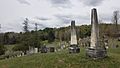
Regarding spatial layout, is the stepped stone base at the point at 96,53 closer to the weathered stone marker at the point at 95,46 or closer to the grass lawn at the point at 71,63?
the weathered stone marker at the point at 95,46

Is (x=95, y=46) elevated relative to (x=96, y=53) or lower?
elevated

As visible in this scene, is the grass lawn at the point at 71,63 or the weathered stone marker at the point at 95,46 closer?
the grass lawn at the point at 71,63

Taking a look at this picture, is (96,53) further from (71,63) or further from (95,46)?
(71,63)


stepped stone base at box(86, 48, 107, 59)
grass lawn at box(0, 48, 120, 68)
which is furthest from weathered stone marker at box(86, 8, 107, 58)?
grass lawn at box(0, 48, 120, 68)

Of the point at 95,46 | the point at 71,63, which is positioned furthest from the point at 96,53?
the point at 71,63

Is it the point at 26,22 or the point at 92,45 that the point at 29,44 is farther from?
the point at 92,45

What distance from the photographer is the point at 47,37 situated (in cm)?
9400

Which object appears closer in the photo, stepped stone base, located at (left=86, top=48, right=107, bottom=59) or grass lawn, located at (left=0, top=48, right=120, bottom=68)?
grass lawn, located at (left=0, top=48, right=120, bottom=68)

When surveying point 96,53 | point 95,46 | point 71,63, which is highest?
point 95,46

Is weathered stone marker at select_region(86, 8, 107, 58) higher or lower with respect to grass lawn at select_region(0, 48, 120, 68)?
higher

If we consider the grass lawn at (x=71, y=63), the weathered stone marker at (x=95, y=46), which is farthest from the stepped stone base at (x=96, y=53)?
the grass lawn at (x=71, y=63)

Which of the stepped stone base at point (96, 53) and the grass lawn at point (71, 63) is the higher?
the stepped stone base at point (96, 53)

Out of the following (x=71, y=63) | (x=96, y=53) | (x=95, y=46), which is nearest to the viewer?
(x=71, y=63)

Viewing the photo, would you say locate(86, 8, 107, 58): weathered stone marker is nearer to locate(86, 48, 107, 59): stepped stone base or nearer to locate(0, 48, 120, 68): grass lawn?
locate(86, 48, 107, 59): stepped stone base
